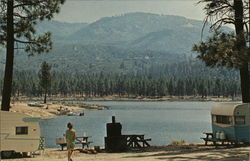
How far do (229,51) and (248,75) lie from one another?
420 centimetres

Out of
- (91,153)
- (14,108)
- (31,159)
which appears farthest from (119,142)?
(14,108)

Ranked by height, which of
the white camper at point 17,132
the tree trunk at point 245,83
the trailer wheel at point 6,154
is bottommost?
the trailer wheel at point 6,154

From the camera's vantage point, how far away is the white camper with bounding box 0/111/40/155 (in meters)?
18.6

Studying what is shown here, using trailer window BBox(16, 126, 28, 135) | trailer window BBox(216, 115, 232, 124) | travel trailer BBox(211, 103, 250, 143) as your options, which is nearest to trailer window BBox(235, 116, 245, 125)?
travel trailer BBox(211, 103, 250, 143)

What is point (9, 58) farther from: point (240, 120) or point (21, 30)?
point (240, 120)

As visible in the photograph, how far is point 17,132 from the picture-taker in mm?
18953

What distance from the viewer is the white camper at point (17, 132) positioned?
733 inches

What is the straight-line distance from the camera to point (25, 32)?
21.8 metres

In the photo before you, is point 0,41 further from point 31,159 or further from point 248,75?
point 248,75

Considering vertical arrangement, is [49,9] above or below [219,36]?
above

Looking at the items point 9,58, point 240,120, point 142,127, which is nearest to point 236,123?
point 240,120

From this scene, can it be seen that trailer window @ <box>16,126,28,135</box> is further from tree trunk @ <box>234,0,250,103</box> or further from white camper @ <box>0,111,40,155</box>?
tree trunk @ <box>234,0,250,103</box>

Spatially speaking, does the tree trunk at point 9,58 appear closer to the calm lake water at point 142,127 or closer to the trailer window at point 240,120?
the trailer window at point 240,120

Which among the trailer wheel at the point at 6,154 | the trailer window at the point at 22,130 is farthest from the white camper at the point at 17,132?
the trailer wheel at the point at 6,154
